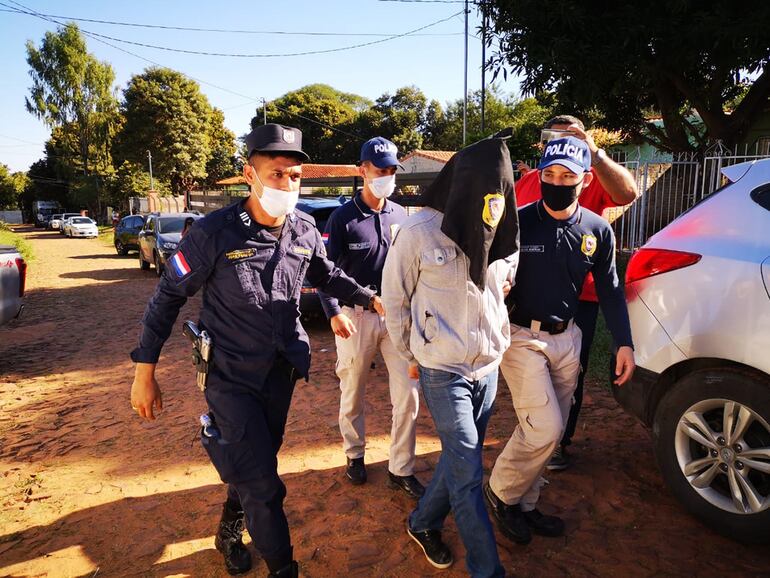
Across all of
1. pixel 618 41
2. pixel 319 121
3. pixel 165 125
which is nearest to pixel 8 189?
pixel 165 125

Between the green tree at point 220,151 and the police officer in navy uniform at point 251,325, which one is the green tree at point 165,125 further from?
the police officer in navy uniform at point 251,325

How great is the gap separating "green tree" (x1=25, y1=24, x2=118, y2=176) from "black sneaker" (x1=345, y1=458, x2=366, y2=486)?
5025 centimetres

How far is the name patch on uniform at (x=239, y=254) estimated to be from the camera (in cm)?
240

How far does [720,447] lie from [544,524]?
0.95m

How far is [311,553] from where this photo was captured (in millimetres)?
2840

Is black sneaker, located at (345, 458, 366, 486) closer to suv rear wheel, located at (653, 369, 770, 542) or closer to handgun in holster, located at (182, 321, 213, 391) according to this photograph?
handgun in holster, located at (182, 321, 213, 391)

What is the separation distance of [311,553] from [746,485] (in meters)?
2.17

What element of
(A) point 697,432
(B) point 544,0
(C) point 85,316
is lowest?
(C) point 85,316

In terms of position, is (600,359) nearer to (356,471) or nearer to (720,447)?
(720,447)

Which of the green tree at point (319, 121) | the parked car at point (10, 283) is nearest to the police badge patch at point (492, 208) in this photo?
the parked car at point (10, 283)

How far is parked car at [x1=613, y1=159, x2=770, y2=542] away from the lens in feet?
8.48

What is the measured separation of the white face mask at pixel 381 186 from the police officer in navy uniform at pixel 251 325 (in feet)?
3.13

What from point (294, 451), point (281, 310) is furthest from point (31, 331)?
point (281, 310)

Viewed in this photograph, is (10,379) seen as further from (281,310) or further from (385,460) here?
(281,310)
